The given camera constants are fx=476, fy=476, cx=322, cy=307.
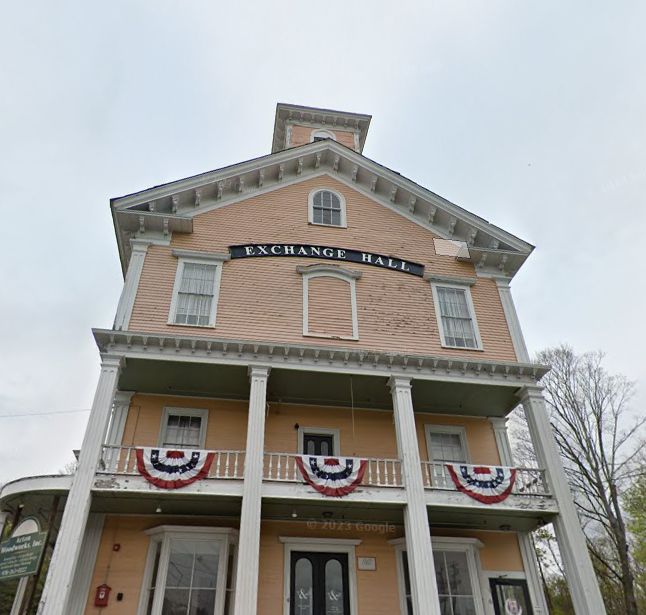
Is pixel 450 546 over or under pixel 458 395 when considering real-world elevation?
under

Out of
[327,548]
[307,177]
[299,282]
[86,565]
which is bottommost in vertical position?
[86,565]

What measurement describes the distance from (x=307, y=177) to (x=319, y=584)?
12.4 metres

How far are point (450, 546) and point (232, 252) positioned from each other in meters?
10.1

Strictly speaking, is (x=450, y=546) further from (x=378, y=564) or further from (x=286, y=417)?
(x=286, y=417)

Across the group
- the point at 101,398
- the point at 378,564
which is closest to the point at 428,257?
the point at 378,564

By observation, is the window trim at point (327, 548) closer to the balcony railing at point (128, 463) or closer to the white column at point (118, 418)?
the balcony railing at point (128, 463)

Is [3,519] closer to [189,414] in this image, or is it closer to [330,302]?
[189,414]

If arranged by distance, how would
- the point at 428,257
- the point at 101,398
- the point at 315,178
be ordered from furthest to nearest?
the point at 315,178, the point at 428,257, the point at 101,398

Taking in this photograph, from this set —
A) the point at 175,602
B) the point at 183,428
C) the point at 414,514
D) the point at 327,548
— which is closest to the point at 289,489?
the point at 327,548

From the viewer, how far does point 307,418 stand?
13.6m

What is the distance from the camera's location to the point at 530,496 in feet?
37.3

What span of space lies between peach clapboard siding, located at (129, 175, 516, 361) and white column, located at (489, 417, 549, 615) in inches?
90.4

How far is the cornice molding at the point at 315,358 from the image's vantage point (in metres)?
11.6

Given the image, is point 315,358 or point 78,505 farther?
point 315,358
